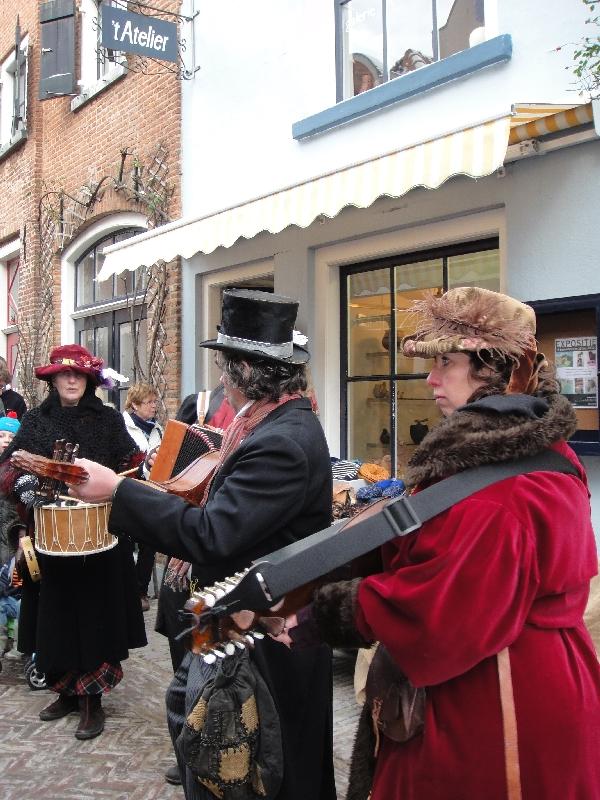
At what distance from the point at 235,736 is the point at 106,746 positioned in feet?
6.83

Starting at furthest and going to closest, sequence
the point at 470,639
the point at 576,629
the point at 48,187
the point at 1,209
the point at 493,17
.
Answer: the point at 1,209 < the point at 48,187 < the point at 493,17 < the point at 576,629 < the point at 470,639

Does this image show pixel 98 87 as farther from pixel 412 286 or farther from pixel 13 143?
pixel 412 286

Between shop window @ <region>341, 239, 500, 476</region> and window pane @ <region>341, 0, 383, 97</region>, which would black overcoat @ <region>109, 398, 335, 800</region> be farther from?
window pane @ <region>341, 0, 383, 97</region>

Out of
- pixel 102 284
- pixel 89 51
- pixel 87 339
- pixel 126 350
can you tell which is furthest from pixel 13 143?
pixel 126 350

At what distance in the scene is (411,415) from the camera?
5.47 m

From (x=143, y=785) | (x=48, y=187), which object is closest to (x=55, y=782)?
(x=143, y=785)

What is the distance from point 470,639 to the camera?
1421 mm

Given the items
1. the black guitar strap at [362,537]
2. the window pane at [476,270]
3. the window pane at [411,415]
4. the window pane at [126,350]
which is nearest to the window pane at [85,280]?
the window pane at [126,350]

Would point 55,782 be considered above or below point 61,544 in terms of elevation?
below

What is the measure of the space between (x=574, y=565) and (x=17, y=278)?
11.2 meters

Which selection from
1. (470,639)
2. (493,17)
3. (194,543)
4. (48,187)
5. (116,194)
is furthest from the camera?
(48,187)

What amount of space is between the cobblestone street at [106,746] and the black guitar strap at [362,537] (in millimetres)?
2195

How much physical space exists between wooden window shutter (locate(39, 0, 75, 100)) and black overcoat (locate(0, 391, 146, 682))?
600cm

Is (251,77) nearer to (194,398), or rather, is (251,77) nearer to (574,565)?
Result: (194,398)
